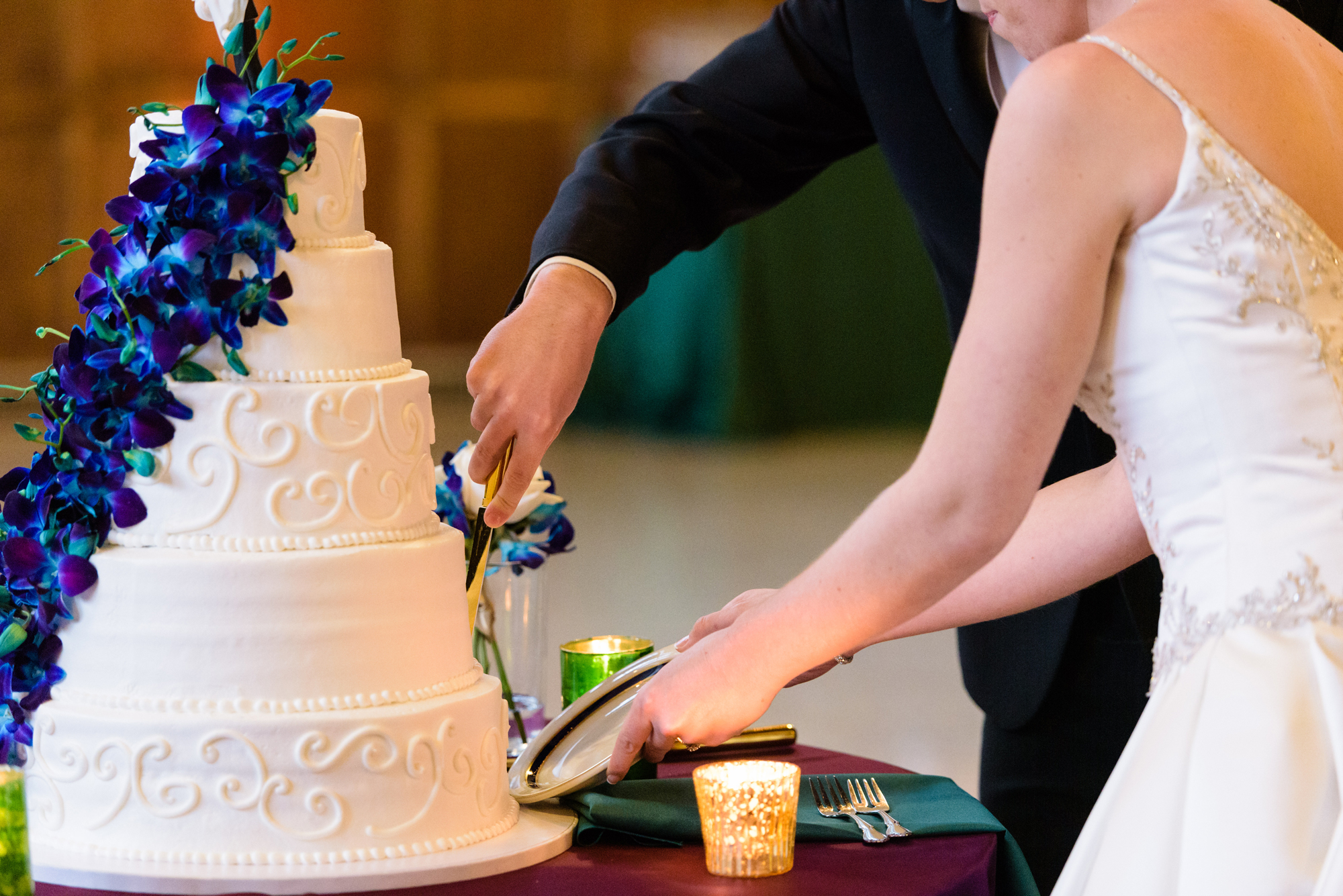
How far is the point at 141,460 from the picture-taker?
1377 mm

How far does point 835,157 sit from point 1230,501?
1.45 meters

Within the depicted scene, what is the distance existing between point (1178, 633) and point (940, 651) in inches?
191

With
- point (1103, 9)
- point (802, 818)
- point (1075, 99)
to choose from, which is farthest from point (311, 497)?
point (1103, 9)

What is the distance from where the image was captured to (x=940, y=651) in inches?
238

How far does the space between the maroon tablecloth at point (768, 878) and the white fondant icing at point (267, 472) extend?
350mm

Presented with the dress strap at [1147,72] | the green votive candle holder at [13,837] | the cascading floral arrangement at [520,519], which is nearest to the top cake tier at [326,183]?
the cascading floral arrangement at [520,519]

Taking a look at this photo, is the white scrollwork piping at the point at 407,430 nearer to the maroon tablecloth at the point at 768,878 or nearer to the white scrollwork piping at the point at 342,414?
the white scrollwork piping at the point at 342,414

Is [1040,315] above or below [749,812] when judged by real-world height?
above

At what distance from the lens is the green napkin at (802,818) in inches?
57.2

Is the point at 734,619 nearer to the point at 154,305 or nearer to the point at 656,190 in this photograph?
the point at 154,305

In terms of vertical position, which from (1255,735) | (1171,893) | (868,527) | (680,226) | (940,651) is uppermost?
(680,226)

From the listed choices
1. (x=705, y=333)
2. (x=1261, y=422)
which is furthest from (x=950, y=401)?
(x=705, y=333)

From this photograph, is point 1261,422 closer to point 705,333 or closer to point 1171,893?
point 1171,893

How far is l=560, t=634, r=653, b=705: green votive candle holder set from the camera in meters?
1.75
